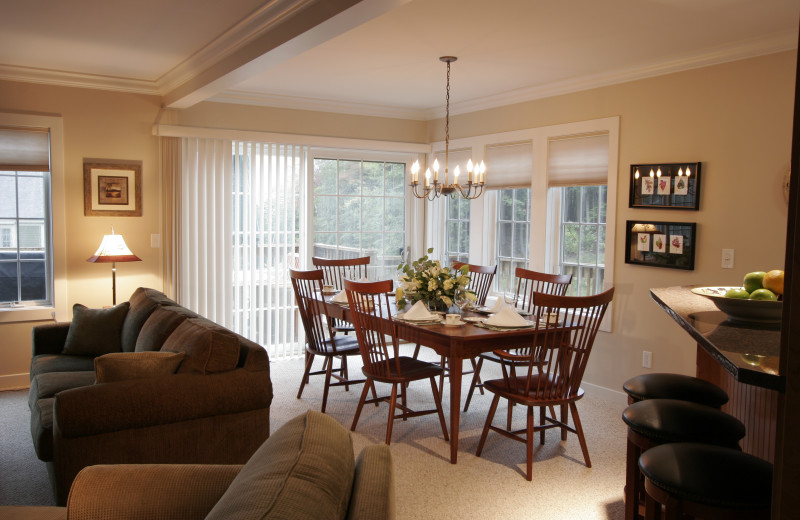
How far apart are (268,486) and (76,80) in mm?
4932

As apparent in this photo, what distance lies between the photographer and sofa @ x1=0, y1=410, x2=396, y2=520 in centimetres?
122

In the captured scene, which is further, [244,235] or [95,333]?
[244,235]

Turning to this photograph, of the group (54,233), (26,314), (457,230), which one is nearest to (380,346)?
(457,230)

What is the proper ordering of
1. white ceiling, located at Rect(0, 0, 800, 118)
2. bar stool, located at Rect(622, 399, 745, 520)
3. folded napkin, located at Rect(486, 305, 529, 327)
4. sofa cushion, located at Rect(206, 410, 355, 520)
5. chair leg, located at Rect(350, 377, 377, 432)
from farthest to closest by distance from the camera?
chair leg, located at Rect(350, 377, 377, 432), folded napkin, located at Rect(486, 305, 529, 327), white ceiling, located at Rect(0, 0, 800, 118), bar stool, located at Rect(622, 399, 745, 520), sofa cushion, located at Rect(206, 410, 355, 520)

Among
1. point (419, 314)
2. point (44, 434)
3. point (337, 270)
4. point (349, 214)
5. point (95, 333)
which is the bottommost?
point (44, 434)

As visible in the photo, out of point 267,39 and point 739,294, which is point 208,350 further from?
point 739,294

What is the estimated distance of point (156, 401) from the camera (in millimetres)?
2967

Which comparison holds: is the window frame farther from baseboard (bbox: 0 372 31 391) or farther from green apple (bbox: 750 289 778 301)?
green apple (bbox: 750 289 778 301)

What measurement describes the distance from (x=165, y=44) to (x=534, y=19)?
2363mm

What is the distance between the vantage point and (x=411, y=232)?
6.96 meters

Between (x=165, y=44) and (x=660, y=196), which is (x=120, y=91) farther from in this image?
(x=660, y=196)

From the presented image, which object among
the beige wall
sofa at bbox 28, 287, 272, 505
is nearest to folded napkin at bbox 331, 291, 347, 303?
sofa at bbox 28, 287, 272, 505

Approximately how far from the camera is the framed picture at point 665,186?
14.1ft

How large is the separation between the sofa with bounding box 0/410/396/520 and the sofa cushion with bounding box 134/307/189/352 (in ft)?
4.87
